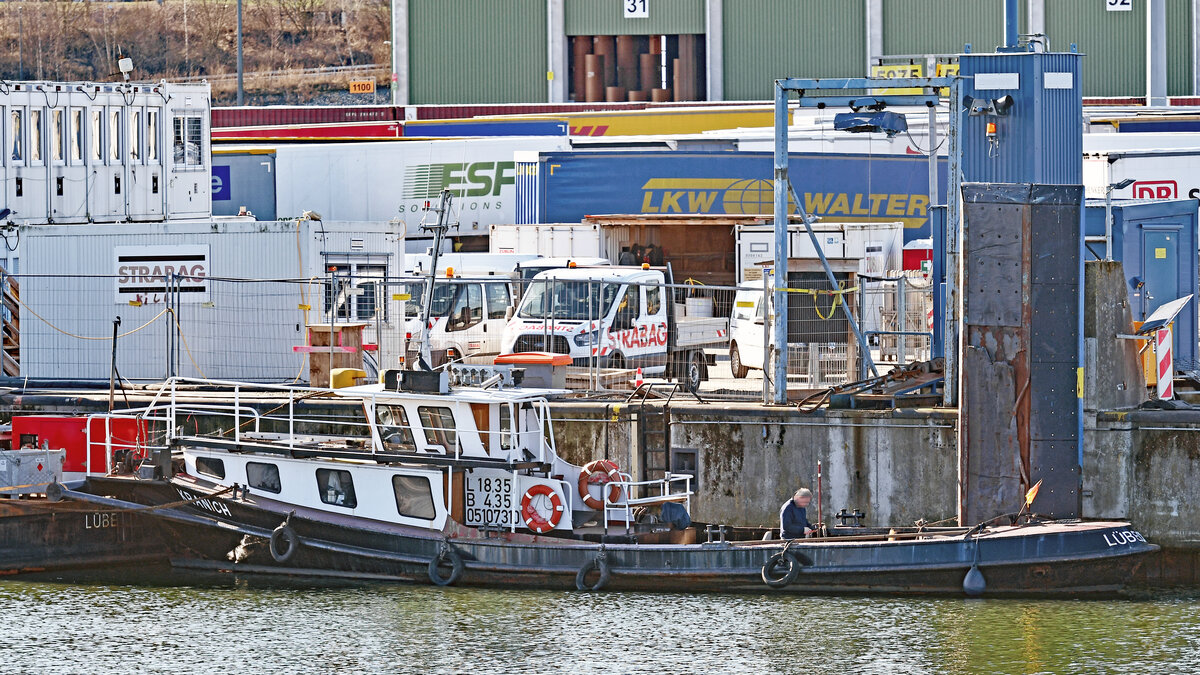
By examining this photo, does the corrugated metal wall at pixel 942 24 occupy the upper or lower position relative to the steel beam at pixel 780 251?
upper

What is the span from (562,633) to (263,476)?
4781 mm

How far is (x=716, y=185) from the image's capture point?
35281 mm

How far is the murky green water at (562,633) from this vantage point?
49.6 feet

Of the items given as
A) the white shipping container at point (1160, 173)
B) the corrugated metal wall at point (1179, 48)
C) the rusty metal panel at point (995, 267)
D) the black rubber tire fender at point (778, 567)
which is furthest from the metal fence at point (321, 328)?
the corrugated metal wall at point (1179, 48)

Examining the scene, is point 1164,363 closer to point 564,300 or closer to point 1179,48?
point 564,300

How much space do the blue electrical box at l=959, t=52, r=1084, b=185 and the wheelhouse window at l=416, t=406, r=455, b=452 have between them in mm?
9387

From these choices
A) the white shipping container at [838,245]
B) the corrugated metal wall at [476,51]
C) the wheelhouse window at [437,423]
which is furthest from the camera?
the corrugated metal wall at [476,51]

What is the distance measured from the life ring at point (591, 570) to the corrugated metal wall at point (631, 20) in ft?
116

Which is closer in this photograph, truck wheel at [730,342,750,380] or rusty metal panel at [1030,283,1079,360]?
rusty metal panel at [1030,283,1079,360]

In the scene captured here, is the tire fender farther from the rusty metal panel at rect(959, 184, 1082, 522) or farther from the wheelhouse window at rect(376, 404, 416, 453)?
the rusty metal panel at rect(959, 184, 1082, 522)

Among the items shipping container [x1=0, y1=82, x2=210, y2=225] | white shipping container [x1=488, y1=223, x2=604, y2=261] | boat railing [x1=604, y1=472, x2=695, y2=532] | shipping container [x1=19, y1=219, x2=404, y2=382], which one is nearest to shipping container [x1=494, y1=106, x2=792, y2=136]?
white shipping container [x1=488, y1=223, x2=604, y2=261]

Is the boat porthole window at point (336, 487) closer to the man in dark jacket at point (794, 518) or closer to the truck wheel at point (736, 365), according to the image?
the man in dark jacket at point (794, 518)

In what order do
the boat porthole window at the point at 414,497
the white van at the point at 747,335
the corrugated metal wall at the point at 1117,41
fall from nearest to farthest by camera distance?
the boat porthole window at the point at 414,497, the white van at the point at 747,335, the corrugated metal wall at the point at 1117,41

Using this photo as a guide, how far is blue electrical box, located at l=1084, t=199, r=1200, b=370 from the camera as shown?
70.5 ft
